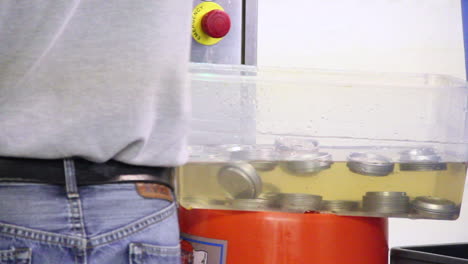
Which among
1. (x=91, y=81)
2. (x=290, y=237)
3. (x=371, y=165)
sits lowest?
(x=290, y=237)

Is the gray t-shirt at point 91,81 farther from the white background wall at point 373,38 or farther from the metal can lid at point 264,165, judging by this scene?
the white background wall at point 373,38


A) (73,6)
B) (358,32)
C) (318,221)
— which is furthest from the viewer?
(358,32)

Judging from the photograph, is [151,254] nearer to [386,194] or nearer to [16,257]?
[16,257]

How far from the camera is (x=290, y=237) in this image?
0.88m

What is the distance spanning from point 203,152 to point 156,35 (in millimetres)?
428

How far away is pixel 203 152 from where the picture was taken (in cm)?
98

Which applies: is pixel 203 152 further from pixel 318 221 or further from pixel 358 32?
pixel 358 32

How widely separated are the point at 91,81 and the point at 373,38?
1.08 m

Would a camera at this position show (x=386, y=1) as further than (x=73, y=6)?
Yes

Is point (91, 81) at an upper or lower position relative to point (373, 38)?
lower

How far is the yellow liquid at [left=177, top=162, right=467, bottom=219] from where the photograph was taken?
36.7 inches

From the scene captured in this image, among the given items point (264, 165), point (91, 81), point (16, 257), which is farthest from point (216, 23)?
point (16, 257)

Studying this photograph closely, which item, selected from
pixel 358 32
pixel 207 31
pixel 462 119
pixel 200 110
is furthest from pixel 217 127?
pixel 358 32

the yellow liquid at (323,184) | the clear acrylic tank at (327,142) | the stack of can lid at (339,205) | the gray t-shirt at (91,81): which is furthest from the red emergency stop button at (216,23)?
the gray t-shirt at (91,81)
